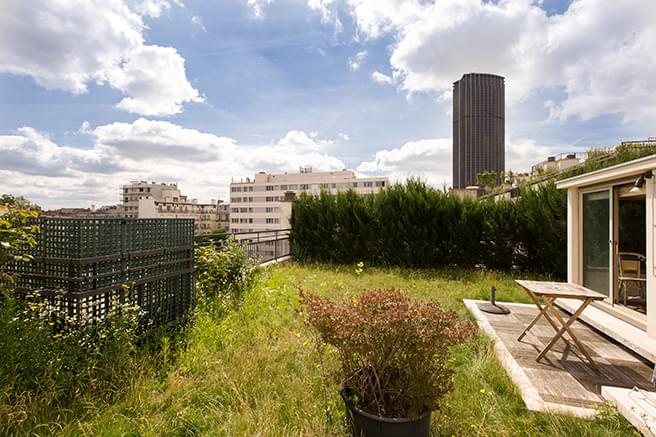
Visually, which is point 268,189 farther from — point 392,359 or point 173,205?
point 392,359

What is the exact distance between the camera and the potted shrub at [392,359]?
174 centimetres

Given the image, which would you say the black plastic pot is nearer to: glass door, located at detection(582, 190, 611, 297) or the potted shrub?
the potted shrub

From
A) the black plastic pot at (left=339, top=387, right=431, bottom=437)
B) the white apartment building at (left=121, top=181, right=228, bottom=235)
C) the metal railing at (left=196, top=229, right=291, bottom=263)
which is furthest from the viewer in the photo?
the white apartment building at (left=121, top=181, right=228, bottom=235)

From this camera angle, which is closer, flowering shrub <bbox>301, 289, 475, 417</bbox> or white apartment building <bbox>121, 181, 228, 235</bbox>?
flowering shrub <bbox>301, 289, 475, 417</bbox>

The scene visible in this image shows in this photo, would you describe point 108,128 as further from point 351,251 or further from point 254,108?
point 351,251

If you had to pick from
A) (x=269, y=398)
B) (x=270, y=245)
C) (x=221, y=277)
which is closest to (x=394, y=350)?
(x=269, y=398)

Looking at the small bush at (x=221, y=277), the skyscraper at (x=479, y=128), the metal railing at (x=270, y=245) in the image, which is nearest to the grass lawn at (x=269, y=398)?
the small bush at (x=221, y=277)

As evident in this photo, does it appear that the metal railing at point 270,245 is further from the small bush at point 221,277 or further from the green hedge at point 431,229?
the small bush at point 221,277

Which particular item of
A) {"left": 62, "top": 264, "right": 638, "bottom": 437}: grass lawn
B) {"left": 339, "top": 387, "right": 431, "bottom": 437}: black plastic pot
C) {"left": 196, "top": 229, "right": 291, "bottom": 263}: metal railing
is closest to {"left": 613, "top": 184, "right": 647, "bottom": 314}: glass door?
{"left": 62, "top": 264, "right": 638, "bottom": 437}: grass lawn

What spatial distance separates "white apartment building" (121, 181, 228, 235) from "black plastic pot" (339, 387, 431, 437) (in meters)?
64.4

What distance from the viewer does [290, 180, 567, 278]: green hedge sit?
8039 millimetres

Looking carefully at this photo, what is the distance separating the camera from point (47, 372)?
2.08m

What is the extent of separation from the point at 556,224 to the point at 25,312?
954cm

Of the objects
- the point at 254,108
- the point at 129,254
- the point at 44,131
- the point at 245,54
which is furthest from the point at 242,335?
the point at 44,131
